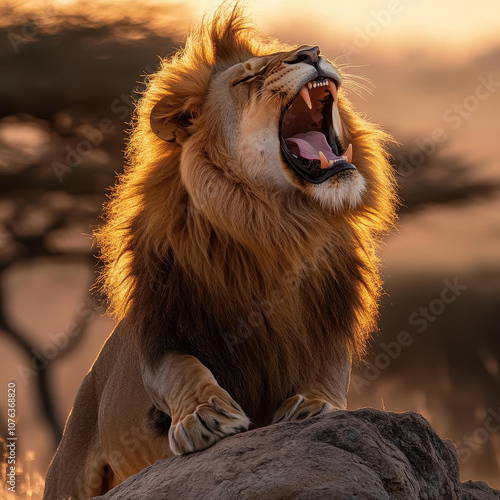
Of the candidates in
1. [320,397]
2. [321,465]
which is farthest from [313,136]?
[321,465]

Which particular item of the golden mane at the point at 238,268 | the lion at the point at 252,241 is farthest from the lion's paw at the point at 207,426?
the golden mane at the point at 238,268

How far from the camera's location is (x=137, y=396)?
182 inches

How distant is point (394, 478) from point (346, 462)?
18cm

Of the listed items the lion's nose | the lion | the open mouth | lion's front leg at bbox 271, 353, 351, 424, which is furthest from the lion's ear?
lion's front leg at bbox 271, 353, 351, 424

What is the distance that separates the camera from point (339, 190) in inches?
155

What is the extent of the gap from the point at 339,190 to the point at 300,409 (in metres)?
0.99

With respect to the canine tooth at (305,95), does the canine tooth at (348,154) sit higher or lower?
lower

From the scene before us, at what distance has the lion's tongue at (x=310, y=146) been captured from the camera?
4.01 meters

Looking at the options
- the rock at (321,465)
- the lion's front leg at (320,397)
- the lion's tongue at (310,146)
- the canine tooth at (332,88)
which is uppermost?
the canine tooth at (332,88)

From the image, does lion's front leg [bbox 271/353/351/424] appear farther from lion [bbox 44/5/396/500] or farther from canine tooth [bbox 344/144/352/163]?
canine tooth [bbox 344/144/352/163]

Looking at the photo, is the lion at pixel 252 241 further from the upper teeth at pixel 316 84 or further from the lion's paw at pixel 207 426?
the lion's paw at pixel 207 426

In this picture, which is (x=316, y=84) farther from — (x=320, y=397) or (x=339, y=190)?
(x=320, y=397)

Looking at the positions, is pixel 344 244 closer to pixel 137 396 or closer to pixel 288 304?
pixel 288 304

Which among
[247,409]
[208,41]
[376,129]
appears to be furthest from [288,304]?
[208,41]
